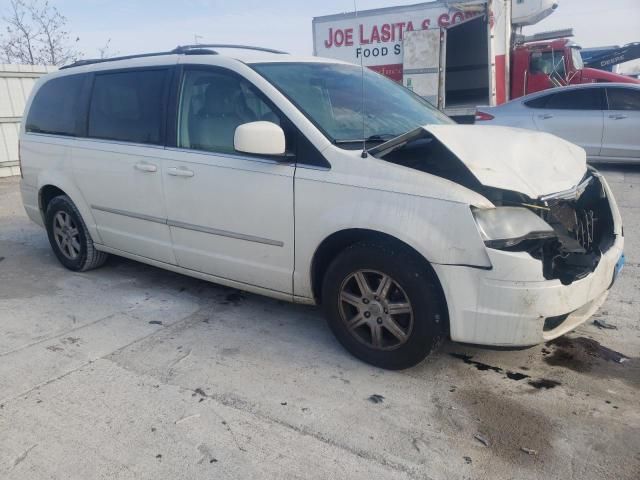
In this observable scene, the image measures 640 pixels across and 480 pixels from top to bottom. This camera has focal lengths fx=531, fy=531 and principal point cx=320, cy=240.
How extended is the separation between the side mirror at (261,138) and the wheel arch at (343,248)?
0.61m

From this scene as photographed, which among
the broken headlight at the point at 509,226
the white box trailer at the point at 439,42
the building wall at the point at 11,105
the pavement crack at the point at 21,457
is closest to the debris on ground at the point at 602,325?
the broken headlight at the point at 509,226

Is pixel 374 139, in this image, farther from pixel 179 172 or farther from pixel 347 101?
pixel 179 172

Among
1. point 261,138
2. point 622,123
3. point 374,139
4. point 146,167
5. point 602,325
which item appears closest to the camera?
point 261,138

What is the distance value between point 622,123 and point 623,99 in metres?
0.42

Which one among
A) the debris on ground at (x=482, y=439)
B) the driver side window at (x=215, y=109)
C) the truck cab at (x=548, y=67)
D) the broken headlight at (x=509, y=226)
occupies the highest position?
the truck cab at (x=548, y=67)

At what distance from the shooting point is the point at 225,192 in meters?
3.48

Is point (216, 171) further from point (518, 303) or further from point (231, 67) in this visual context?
point (518, 303)

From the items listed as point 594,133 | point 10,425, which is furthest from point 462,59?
point 10,425

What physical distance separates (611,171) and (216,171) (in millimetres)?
8182

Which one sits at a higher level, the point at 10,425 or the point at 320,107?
the point at 320,107

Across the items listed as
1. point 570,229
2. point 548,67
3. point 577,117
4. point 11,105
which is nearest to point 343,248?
point 570,229

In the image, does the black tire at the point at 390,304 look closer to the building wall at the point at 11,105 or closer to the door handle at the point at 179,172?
the door handle at the point at 179,172

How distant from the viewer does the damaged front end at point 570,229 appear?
2686mm

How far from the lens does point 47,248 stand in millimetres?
5879
